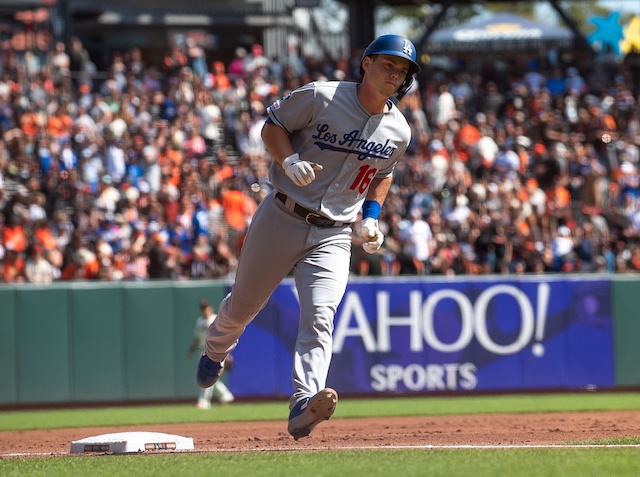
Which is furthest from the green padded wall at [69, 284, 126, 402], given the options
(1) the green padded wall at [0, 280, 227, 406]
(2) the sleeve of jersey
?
(2) the sleeve of jersey

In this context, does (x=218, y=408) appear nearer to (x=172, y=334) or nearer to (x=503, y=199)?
(x=172, y=334)

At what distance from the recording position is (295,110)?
646 cm

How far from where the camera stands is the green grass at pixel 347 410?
40.2 feet

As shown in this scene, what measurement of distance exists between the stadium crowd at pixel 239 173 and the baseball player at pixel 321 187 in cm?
923

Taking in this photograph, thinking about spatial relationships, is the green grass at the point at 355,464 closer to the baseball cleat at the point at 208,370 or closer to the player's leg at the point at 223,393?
the baseball cleat at the point at 208,370

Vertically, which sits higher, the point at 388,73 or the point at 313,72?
the point at 313,72

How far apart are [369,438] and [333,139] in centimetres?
278

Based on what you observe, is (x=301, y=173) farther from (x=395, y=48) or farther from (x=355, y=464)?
(x=355, y=464)

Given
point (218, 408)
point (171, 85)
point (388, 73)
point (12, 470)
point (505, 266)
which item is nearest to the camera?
point (12, 470)

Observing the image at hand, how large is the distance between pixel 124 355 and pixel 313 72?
8464 millimetres

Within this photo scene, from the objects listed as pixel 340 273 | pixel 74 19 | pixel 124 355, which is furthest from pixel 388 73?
pixel 74 19

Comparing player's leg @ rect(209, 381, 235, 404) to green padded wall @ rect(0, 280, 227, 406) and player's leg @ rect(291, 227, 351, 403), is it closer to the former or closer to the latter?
green padded wall @ rect(0, 280, 227, 406)

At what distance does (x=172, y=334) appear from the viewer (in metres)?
15.2

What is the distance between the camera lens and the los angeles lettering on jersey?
21.2 ft
